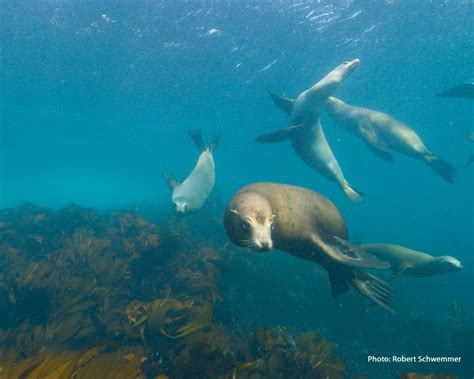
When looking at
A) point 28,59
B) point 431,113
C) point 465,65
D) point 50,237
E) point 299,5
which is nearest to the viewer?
point 50,237

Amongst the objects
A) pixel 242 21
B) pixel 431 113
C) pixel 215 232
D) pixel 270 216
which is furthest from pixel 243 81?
pixel 431 113

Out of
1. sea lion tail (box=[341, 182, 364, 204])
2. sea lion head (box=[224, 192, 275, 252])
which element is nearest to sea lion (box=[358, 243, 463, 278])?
sea lion tail (box=[341, 182, 364, 204])

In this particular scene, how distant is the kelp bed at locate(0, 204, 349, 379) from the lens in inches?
140

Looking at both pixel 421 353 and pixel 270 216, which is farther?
pixel 421 353

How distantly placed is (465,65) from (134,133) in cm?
2667

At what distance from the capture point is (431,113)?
25984mm

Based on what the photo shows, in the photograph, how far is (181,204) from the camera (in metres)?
6.68

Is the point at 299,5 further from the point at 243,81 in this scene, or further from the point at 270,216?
the point at 270,216

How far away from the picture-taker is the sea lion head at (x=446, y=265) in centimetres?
645

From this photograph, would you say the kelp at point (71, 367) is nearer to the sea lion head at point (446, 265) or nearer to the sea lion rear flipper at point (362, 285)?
the sea lion rear flipper at point (362, 285)

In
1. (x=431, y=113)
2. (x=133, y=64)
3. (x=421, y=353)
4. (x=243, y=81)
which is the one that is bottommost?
(x=421, y=353)

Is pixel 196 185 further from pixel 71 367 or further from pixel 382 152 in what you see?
pixel 382 152

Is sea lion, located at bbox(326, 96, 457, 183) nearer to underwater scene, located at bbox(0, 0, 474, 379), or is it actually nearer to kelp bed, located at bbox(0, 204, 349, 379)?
underwater scene, located at bbox(0, 0, 474, 379)

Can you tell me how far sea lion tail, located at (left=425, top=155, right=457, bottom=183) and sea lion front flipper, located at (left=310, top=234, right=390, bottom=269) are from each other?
15.4ft
